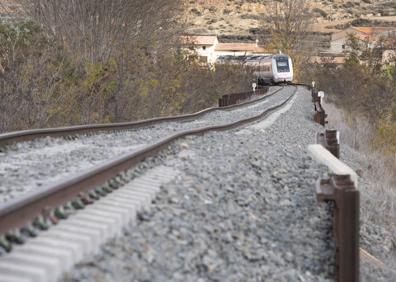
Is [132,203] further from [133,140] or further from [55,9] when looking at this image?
[55,9]

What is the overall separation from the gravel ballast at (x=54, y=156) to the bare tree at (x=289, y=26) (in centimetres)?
6970

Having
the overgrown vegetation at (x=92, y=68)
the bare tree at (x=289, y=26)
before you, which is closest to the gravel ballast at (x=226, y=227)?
the overgrown vegetation at (x=92, y=68)

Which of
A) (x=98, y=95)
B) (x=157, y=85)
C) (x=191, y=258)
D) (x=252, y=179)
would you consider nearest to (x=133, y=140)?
(x=252, y=179)

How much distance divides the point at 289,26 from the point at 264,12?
7619 centimetres

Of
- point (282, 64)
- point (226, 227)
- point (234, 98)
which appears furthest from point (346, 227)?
point (282, 64)

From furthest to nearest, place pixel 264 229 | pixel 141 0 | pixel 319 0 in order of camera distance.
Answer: pixel 319 0, pixel 141 0, pixel 264 229

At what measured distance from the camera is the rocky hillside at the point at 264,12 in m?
159

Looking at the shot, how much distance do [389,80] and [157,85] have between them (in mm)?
31343

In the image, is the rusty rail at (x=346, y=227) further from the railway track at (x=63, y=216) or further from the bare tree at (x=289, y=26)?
the bare tree at (x=289, y=26)

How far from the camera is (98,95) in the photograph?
55.9 feet

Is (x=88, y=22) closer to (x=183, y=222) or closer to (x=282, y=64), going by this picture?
(x=183, y=222)

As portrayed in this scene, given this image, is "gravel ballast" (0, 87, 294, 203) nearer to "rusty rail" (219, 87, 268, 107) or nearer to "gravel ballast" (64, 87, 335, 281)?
"gravel ballast" (64, 87, 335, 281)

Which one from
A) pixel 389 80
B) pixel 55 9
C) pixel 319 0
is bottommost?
pixel 389 80

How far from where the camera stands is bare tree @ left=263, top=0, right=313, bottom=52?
79.2 m
